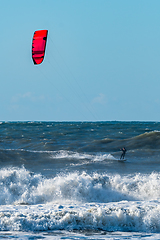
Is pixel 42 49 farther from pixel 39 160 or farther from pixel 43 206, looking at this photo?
pixel 43 206

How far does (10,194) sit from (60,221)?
14.8 feet

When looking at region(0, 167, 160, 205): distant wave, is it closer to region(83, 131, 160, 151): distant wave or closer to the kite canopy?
the kite canopy

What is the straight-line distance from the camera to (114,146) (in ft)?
92.1

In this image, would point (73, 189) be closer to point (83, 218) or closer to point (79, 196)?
point (79, 196)

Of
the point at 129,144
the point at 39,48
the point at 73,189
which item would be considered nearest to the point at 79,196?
the point at 73,189

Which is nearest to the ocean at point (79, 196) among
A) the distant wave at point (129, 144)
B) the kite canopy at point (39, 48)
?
the distant wave at point (129, 144)

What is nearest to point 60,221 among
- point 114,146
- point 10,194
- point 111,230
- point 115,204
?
point 111,230

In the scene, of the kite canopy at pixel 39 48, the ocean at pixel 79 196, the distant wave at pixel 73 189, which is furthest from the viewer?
the kite canopy at pixel 39 48

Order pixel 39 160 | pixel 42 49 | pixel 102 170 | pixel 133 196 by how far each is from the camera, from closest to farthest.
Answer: pixel 133 196, pixel 102 170, pixel 42 49, pixel 39 160

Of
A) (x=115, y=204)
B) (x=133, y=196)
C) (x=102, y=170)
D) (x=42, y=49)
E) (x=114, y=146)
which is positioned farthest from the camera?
(x=114, y=146)

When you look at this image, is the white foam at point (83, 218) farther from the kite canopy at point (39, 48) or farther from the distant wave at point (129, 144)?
the distant wave at point (129, 144)

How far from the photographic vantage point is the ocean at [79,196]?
8.51m

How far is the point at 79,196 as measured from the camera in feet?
40.9

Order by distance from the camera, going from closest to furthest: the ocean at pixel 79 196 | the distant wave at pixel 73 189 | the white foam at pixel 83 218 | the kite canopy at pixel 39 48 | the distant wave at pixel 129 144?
the ocean at pixel 79 196 < the white foam at pixel 83 218 < the distant wave at pixel 73 189 < the kite canopy at pixel 39 48 < the distant wave at pixel 129 144
